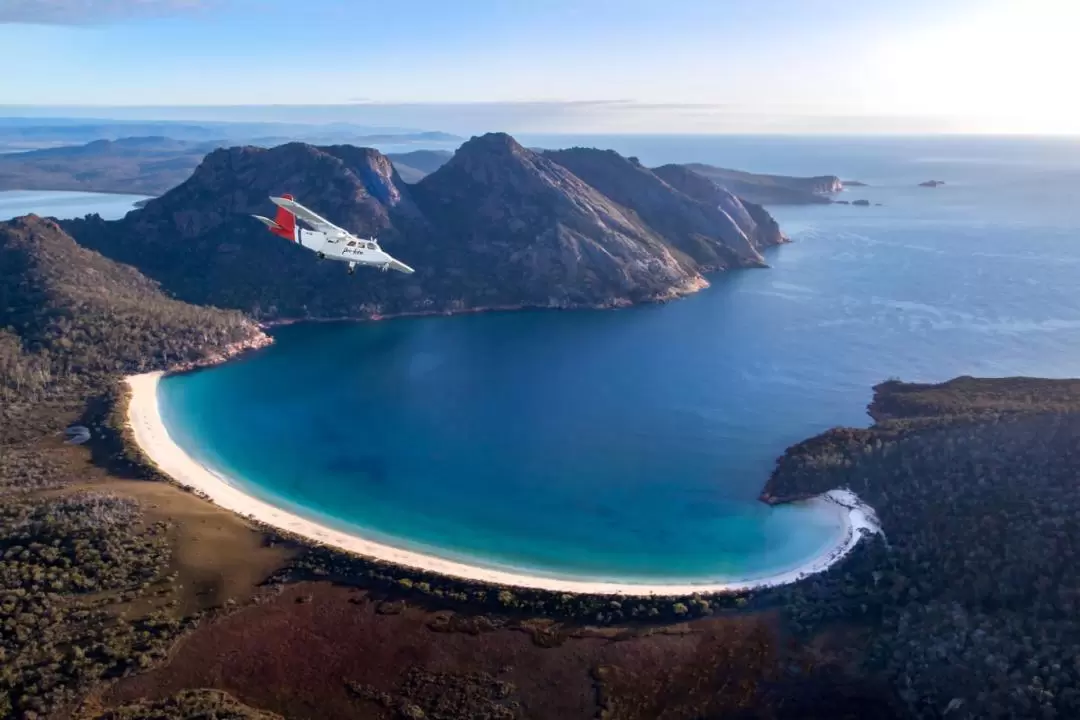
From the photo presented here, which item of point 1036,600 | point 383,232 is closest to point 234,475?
point 1036,600

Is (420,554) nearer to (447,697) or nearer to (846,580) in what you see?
(447,697)

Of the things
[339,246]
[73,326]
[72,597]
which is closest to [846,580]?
[339,246]

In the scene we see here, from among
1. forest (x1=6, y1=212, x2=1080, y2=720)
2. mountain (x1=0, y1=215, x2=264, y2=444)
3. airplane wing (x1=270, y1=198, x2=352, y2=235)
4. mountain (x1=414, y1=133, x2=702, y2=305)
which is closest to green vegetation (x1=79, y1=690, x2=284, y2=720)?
forest (x1=6, y1=212, x2=1080, y2=720)

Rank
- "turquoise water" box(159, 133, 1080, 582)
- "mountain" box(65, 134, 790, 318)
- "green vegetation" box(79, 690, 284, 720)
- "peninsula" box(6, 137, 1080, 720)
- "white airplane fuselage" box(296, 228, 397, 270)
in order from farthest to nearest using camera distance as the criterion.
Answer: "mountain" box(65, 134, 790, 318)
"white airplane fuselage" box(296, 228, 397, 270)
"turquoise water" box(159, 133, 1080, 582)
"peninsula" box(6, 137, 1080, 720)
"green vegetation" box(79, 690, 284, 720)

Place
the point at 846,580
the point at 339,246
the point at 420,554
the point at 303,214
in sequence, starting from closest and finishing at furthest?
the point at 846,580, the point at 420,554, the point at 303,214, the point at 339,246

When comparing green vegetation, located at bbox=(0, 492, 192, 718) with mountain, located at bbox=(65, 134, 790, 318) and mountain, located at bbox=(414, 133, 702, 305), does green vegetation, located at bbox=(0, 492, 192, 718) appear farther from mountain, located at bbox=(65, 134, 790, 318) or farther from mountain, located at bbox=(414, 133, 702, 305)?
mountain, located at bbox=(414, 133, 702, 305)
